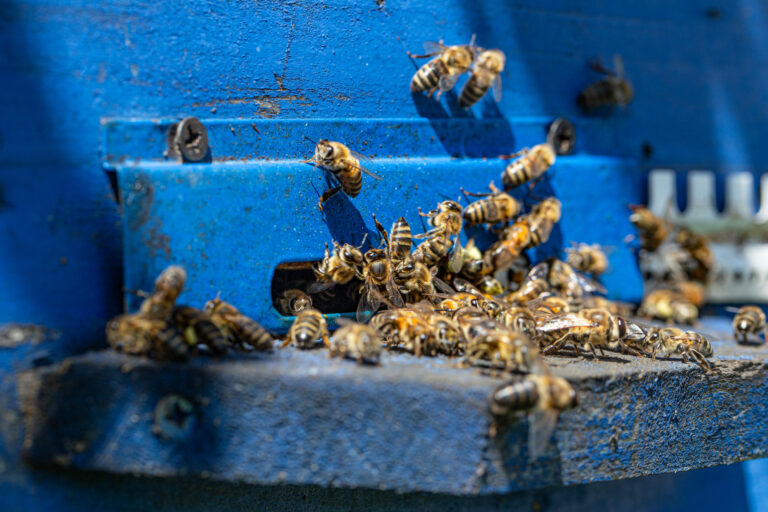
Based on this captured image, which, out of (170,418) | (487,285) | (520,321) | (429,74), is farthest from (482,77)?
Result: (170,418)

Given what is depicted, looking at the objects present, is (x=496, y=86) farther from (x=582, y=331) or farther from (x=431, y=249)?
(x=582, y=331)

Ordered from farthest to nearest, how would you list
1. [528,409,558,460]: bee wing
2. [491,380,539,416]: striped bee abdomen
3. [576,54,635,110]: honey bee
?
Result: [576,54,635,110]: honey bee < [528,409,558,460]: bee wing < [491,380,539,416]: striped bee abdomen

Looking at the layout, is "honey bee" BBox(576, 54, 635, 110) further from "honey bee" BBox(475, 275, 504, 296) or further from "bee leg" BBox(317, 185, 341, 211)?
"bee leg" BBox(317, 185, 341, 211)

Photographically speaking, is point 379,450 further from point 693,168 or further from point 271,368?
point 693,168

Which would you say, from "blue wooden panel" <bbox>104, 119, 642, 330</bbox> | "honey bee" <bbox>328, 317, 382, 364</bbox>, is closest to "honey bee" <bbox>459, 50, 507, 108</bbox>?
"blue wooden panel" <bbox>104, 119, 642, 330</bbox>

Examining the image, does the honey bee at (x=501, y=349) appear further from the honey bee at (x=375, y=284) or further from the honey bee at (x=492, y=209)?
the honey bee at (x=492, y=209)

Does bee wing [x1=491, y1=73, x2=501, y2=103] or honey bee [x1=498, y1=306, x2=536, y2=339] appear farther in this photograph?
bee wing [x1=491, y1=73, x2=501, y2=103]

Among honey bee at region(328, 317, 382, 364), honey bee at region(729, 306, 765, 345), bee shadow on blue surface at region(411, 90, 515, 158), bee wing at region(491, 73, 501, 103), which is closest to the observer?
honey bee at region(328, 317, 382, 364)
